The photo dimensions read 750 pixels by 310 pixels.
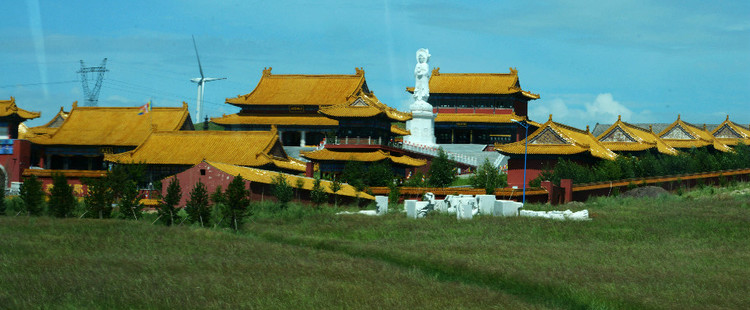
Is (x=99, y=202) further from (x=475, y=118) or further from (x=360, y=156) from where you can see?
(x=475, y=118)

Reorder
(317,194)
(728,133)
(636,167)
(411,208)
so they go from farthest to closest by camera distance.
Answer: (728,133)
(636,167)
(317,194)
(411,208)

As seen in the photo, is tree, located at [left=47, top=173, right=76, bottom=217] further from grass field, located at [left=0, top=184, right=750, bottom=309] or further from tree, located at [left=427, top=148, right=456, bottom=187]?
tree, located at [left=427, top=148, right=456, bottom=187]

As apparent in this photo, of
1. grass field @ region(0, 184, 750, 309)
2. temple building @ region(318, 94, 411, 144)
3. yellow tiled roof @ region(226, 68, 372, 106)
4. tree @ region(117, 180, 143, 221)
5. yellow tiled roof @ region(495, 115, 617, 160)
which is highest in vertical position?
yellow tiled roof @ region(226, 68, 372, 106)

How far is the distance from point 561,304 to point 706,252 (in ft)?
31.6

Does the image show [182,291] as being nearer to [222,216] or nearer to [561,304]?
[561,304]

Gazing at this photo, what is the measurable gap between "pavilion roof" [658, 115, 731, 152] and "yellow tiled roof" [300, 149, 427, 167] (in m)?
25.9

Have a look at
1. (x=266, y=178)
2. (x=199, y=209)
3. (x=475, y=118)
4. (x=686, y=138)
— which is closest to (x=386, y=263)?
(x=199, y=209)

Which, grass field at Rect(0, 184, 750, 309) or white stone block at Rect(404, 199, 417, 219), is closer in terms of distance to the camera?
grass field at Rect(0, 184, 750, 309)

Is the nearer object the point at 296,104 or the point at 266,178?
the point at 266,178

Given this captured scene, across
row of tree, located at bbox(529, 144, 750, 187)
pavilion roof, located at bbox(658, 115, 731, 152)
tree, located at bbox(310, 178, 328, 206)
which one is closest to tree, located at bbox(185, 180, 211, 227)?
tree, located at bbox(310, 178, 328, 206)

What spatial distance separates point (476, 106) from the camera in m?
81.4

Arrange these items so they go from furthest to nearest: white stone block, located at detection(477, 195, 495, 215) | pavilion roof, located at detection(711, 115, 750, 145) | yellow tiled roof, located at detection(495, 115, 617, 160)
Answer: pavilion roof, located at detection(711, 115, 750, 145), yellow tiled roof, located at detection(495, 115, 617, 160), white stone block, located at detection(477, 195, 495, 215)

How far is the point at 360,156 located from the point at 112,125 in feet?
66.6

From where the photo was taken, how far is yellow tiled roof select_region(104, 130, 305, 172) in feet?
192
